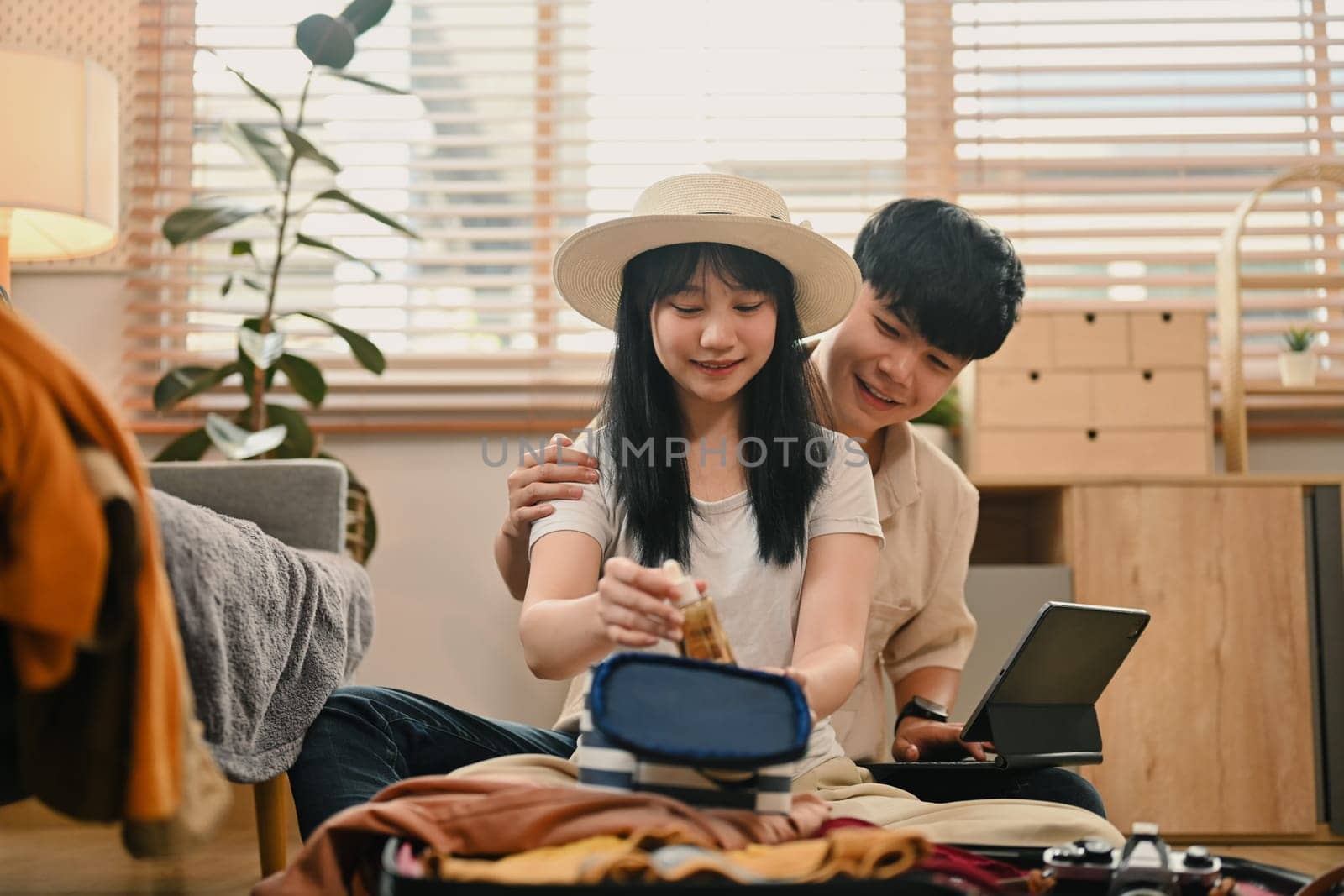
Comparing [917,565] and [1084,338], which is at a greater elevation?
[1084,338]

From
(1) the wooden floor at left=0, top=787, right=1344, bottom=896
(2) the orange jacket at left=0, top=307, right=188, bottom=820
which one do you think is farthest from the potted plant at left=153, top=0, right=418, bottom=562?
(2) the orange jacket at left=0, top=307, right=188, bottom=820

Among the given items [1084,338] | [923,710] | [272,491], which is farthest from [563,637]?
[1084,338]

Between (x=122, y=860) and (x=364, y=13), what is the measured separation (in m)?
1.76

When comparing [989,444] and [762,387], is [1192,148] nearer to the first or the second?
[989,444]

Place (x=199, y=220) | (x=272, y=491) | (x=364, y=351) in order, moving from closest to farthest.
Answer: (x=272, y=491) → (x=199, y=220) → (x=364, y=351)

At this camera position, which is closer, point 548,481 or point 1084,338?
point 548,481

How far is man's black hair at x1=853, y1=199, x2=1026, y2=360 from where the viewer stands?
164 centimetres

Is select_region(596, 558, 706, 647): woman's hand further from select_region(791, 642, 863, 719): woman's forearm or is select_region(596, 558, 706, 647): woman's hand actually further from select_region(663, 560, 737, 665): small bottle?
select_region(791, 642, 863, 719): woman's forearm

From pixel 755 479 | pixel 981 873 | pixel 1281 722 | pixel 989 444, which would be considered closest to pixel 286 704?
pixel 755 479

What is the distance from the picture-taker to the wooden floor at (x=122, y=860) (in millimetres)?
1903

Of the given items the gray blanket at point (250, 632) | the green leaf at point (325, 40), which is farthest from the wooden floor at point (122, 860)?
the green leaf at point (325, 40)

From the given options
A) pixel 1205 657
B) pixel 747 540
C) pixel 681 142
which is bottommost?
pixel 1205 657

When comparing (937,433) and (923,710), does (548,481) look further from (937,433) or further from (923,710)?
(937,433)

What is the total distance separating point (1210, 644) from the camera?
7.95 ft
